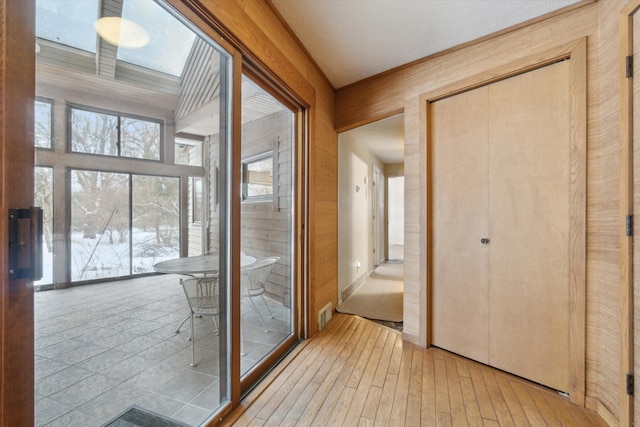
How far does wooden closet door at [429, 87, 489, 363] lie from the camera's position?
211cm

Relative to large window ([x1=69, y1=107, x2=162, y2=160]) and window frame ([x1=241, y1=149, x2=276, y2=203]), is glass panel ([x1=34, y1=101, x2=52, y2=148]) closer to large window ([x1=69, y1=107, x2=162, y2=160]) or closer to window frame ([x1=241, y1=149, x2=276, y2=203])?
large window ([x1=69, y1=107, x2=162, y2=160])

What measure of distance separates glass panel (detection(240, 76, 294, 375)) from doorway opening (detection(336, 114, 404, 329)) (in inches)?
41.0

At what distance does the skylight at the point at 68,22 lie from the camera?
854 millimetres

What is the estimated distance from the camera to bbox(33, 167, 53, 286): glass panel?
0.86m

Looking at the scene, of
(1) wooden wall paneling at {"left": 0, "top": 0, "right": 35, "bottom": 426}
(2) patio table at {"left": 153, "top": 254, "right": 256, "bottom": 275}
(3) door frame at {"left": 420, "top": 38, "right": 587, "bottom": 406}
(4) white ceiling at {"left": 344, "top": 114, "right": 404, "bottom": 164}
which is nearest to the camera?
(1) wooden wall paneling at {"left": 0, "top": 0, "right": 35, "bottom": 426}

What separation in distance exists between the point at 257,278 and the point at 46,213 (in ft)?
4.55

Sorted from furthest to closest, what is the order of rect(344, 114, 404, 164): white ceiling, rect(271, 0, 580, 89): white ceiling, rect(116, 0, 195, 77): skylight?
1. rect(344, 114, 404, 164): white ceiling
2. rect(271, 0, 580, 89): white ceiling
3. rect(116, 0, 195, 77): skylight

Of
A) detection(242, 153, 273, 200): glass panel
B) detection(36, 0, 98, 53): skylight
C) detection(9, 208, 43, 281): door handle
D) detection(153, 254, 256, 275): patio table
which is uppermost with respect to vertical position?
detection(36, 0, 98, 53): skylight

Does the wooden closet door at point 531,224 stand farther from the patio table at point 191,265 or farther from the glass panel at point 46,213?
the glass panel at point 46,213

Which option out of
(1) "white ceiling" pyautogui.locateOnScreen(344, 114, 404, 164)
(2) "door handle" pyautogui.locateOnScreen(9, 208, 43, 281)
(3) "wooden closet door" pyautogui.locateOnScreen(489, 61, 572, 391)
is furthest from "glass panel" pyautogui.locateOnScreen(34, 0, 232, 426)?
(1) "white ceiling" pyautogui.locateOnScreen(344, 114, 404, 164)

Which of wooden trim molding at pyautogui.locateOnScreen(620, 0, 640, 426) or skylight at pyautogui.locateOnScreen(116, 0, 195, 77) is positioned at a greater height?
skylight at pyautogui.locateOnScreen(116, 0, 195, 77)

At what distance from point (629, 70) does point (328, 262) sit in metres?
2.49

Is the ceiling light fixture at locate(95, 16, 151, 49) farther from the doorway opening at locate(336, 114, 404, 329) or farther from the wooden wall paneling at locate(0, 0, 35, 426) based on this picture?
the doorway opening at locate(336, 114, 404, 329)

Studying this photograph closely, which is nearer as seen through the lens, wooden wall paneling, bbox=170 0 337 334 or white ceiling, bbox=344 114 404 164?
wooden wall paneling, bbox=170 0 337 334
